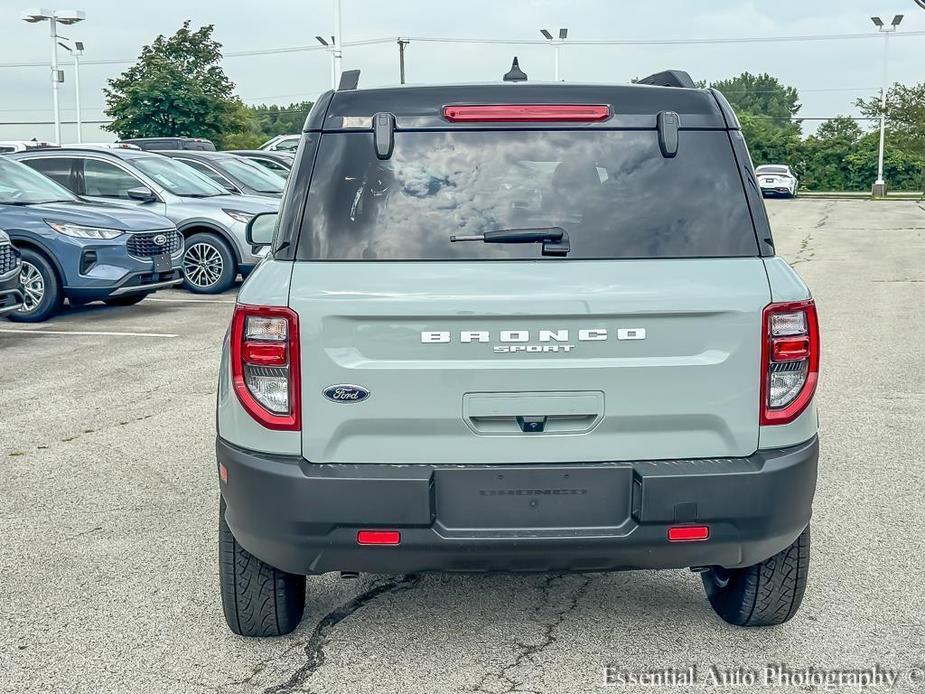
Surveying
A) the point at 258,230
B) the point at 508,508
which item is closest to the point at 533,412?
the point at 508,508

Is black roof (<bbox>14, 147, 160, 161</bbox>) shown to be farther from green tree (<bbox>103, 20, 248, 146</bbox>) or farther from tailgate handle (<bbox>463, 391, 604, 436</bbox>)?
green tree (<bbox>103, 20, 248, 146</bbox>)

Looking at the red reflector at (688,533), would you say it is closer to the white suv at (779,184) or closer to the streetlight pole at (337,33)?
the streetlight pole at (337,33)

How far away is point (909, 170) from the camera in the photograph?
55688mm

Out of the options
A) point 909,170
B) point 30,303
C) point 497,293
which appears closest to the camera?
point 497,293

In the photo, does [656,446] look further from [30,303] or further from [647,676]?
[30,303]

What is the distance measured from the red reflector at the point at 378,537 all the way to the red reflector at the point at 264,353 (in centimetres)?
55

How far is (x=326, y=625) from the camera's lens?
13.6ft

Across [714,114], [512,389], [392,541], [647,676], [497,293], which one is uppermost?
[714,114]

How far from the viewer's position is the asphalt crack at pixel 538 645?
3650mm

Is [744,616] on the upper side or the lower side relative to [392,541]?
lower

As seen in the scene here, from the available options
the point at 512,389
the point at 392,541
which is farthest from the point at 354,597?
the point at 512,389

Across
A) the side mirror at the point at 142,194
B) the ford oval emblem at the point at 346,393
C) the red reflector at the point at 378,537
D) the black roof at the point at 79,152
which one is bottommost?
the red reflector at the point at 378,537

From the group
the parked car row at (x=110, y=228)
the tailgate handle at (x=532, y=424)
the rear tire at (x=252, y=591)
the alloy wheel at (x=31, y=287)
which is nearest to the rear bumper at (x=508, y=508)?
the tailgate handle at (x=532, y=424)

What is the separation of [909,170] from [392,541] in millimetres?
57253
